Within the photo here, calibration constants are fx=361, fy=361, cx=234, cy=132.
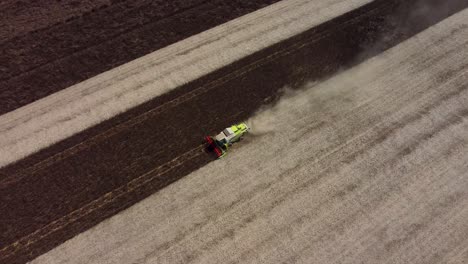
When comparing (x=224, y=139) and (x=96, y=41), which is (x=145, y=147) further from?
(x=96, y=41)

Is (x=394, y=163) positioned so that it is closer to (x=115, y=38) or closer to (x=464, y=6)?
(x=464, y=6)

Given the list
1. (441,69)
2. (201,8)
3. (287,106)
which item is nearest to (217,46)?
(201,8)

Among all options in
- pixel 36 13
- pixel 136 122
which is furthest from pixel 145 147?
pixel 36 13

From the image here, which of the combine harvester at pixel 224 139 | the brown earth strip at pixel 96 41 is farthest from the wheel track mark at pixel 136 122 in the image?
the brown earth strip at pixel 96 41

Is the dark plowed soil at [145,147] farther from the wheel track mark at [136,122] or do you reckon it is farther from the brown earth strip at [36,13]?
the brown earth strip at [36,13]

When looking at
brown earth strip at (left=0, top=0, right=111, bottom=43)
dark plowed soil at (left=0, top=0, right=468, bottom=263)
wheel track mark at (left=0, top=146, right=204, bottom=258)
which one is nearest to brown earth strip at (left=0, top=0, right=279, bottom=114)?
brown earth strip at (left=0, top=0, right=111, bottom=43)

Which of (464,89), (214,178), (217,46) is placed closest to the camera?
(214,178)

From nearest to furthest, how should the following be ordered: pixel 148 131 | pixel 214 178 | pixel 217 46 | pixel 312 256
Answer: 1. pixel 312 256
2. pixel 214 178
3. pixel 148 131
4. pixel 217 46
